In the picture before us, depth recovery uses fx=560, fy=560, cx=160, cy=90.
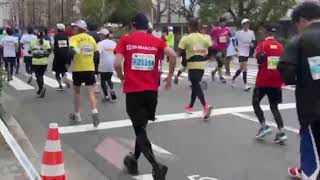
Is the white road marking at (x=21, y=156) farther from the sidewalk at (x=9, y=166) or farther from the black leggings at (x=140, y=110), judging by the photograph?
the black leggings at (x=140, y=110)

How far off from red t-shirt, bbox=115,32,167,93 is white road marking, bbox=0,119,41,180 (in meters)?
1.40

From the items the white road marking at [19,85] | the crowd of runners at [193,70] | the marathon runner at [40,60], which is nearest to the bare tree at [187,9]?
the white road marking at [19,85]

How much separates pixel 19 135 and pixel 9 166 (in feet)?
7.20

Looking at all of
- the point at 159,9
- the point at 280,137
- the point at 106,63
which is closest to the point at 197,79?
the point at 280,137

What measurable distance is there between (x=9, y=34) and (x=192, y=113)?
9658mm

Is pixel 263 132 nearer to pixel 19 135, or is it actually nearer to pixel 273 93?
pixel 273 93

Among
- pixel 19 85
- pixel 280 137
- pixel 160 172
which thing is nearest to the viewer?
pixel 160 172

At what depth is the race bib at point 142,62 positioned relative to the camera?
6410mm

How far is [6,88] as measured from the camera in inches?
663

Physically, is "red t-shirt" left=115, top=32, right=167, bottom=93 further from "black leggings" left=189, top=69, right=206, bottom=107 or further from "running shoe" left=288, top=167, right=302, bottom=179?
"black leggings" left=189, top=69, right=206, bottom=107

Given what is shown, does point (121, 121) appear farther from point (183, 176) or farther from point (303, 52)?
point (303, 52)

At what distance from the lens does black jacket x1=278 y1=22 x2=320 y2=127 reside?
468 cm

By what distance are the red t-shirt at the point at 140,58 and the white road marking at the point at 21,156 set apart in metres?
1.40

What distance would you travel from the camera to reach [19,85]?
1769 centimetres
